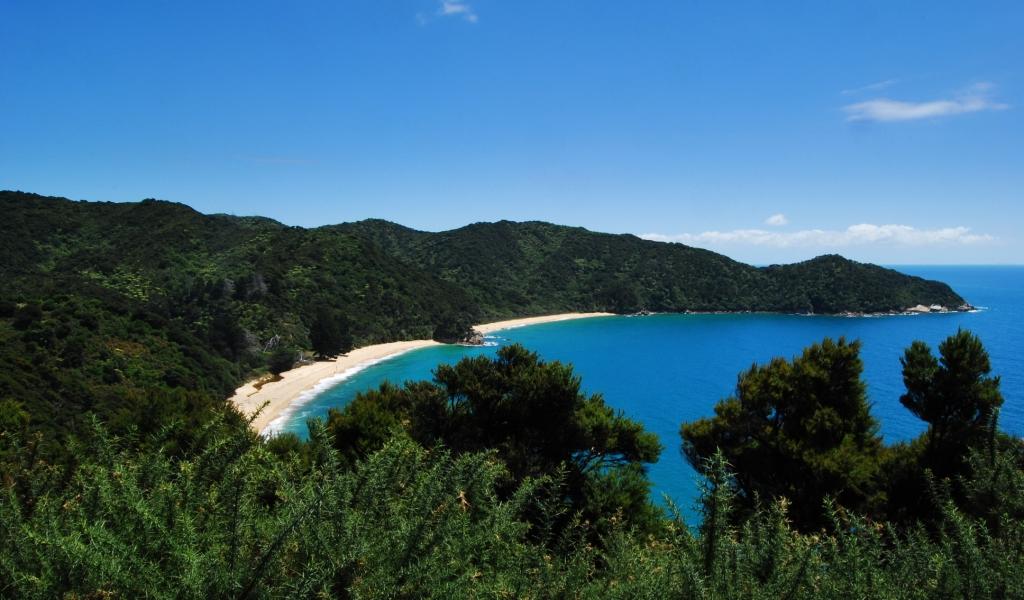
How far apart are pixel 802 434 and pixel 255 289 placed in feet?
217

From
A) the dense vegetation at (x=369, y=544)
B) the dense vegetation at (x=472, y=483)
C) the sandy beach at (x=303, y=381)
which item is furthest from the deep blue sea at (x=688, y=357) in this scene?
the dense vegetation at (x=369, y=544)

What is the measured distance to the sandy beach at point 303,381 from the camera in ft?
149

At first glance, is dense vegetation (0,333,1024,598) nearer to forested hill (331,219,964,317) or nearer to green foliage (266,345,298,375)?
green foliage (266,345,298,375)

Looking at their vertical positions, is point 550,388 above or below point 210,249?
below

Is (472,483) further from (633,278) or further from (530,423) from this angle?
(633,278)

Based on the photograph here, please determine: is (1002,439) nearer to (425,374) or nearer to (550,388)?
(550,388)

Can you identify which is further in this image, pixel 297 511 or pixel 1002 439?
pixel 1002 439

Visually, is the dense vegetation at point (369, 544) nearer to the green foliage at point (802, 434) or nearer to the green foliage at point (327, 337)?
the green foliage at point (802, 434)

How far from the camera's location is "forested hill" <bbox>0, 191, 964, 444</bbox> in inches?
1361

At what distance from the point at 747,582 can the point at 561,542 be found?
1.44 meters

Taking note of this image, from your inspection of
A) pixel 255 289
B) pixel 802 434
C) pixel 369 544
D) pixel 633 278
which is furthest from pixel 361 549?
pixel 633 278

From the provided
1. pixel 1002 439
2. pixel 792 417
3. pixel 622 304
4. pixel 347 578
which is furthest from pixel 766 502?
pixel 622 304

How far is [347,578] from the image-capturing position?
3.29 m

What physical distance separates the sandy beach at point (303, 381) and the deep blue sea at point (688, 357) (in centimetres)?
168
